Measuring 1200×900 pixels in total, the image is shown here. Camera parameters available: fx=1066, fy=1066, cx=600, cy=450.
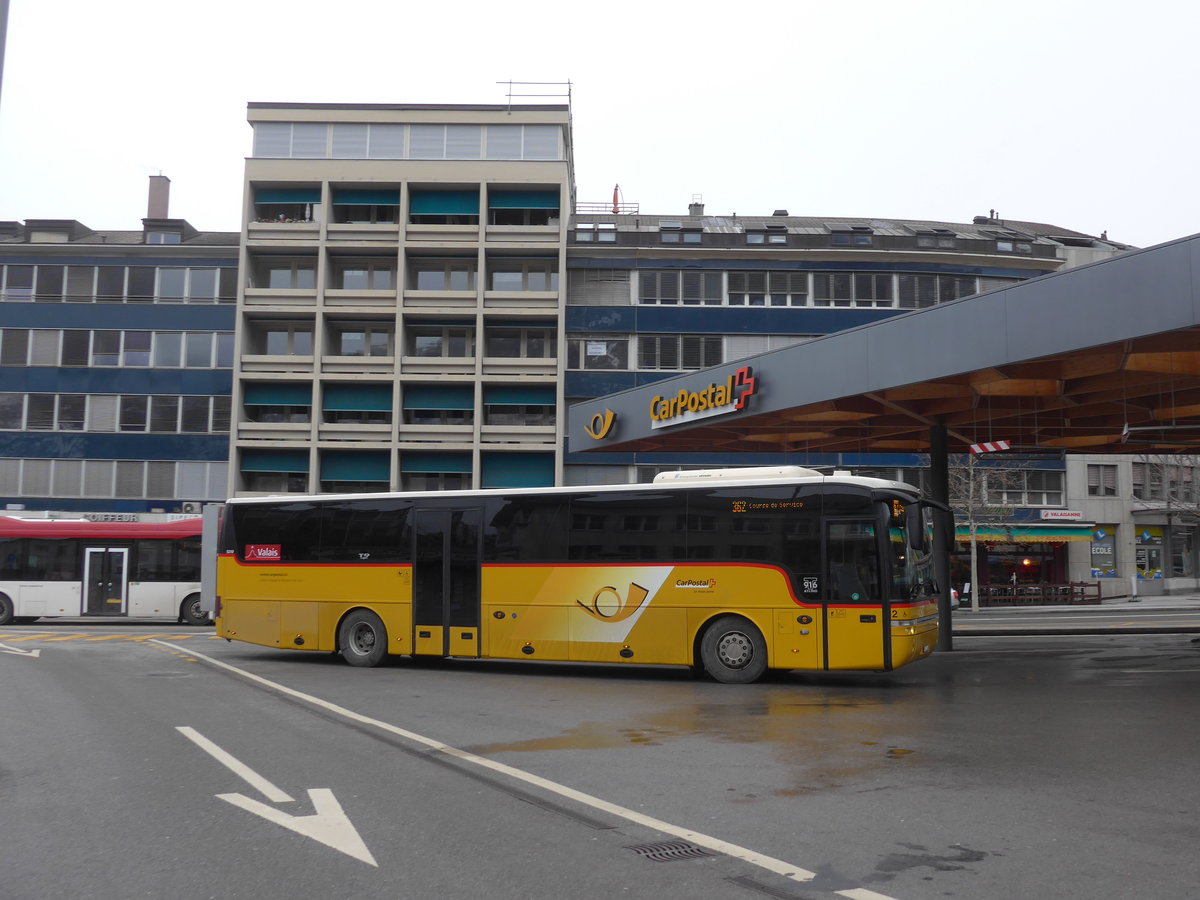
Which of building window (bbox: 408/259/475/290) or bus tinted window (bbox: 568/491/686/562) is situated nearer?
bus tinted window (bbox: 568/491/686/562)

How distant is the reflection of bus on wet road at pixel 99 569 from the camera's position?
29.2 m

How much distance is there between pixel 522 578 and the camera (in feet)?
54.5

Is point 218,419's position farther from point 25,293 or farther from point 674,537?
point 674,537

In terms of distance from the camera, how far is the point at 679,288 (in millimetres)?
44875

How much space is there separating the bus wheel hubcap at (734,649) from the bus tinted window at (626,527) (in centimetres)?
135

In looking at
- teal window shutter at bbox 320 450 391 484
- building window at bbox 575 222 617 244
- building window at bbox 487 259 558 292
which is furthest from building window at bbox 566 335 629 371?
teal window shutter at bbox 320 450 391 484

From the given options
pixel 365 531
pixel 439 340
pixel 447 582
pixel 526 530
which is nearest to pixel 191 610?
pixel 365 531

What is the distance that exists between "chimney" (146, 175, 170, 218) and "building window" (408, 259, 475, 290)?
14975 millimetres

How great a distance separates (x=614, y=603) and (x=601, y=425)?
9.29m

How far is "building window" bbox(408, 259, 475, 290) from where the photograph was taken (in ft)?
150

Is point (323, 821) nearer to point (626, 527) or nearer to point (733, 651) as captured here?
point (733, 651)

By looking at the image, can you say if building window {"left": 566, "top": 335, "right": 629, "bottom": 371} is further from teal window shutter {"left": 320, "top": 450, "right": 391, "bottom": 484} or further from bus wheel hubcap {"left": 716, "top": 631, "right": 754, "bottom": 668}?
bus wheel hubcap {"left": 716, "top": 631, "right": 754, "bottom": 668}

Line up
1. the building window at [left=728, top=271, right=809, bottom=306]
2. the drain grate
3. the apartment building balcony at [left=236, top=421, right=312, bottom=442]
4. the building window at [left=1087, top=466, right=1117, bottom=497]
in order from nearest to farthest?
1. the drain grate
2. the apartment building balcony at [left=236, top=421, right=312, bottom=442]
3. the building window at [left=728, top=271, right=809, bottom=306]
4. the building window at [left=1087, top=466, right=1117, bottom=497]

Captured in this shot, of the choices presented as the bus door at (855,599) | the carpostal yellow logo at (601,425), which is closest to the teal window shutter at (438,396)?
the carpostal yellow logo at (601,425)
